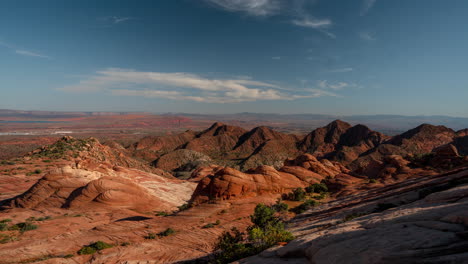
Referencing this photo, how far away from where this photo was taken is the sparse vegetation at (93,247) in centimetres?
1733

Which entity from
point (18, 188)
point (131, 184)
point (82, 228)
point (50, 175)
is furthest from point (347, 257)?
point (18, 188)

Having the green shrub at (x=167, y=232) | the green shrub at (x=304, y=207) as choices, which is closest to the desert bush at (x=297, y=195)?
the green shrub at (x=304, y=207)

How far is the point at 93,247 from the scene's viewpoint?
1798 centimetres

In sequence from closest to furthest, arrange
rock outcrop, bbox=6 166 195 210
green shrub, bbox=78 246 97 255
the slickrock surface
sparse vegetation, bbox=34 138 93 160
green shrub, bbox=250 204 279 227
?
1. the slickrock surface
2. green shrub, bbox=78 246 97 255
3. green shrub, bbox=250 204 279 227
4. rock outcrop, bbox=6 166 195 210
5. sparse vegetation, bbox=34 138 93 160

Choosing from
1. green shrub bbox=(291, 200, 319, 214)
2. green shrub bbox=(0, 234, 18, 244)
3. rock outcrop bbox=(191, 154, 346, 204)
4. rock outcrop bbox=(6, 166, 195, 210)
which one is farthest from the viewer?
rock outcrop bbox=(191, 154, 346, 204)

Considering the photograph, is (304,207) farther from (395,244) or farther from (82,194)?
(82,194)

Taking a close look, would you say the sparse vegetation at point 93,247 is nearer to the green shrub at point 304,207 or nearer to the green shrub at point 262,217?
the green shrub at point 262,217

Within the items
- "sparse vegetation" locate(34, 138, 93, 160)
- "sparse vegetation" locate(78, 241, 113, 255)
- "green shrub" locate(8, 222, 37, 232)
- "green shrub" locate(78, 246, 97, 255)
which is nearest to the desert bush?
"sparse vegetation" locate(78, 241, 113, 255)

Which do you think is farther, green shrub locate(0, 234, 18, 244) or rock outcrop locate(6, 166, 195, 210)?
rock outcrop locate(6, 166, 195, 210)

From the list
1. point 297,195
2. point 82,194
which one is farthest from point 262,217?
point 82,194

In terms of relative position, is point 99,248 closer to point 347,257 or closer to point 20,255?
point 20,255

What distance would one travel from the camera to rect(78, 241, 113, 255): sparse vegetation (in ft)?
56.9

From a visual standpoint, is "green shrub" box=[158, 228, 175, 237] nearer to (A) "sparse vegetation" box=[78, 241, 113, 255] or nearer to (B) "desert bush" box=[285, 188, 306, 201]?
(A) "sparse vegetation" box=[78, 241, 113, 255]

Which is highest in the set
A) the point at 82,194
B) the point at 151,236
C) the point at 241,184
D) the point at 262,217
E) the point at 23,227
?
the point at 262,217
